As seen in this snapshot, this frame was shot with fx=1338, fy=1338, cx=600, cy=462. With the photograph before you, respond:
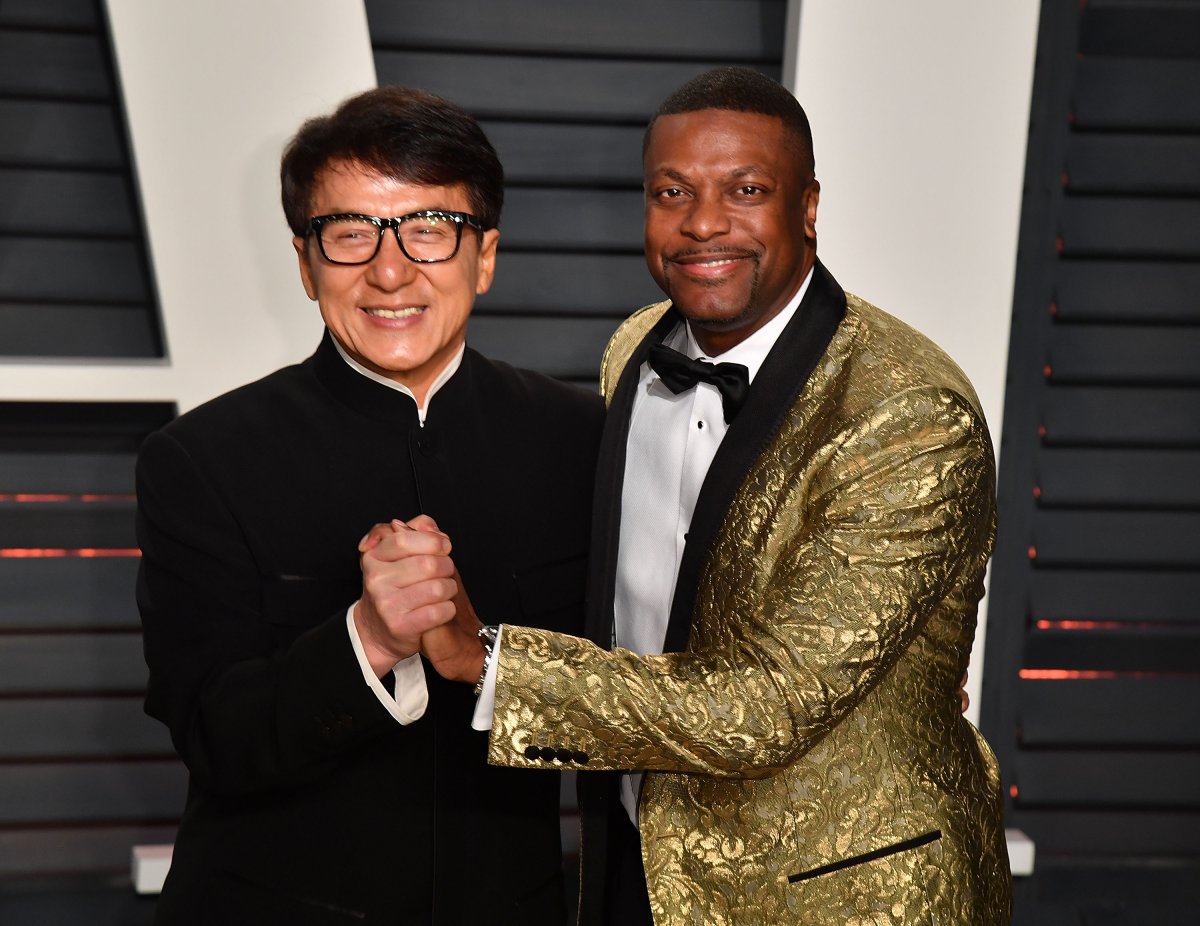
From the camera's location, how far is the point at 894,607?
179cm

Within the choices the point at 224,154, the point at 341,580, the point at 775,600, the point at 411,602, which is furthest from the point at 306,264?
the point at 224,154

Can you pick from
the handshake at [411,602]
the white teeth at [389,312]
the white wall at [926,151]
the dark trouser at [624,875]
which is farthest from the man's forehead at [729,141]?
the white wall at [926,151]

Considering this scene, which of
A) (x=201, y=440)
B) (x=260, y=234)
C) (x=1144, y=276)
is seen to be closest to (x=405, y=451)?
(x=201, y=440)

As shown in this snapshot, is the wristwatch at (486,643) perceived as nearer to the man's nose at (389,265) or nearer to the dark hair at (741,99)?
the man's nose at (389,265)

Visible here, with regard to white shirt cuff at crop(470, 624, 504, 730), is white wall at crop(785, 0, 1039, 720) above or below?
above

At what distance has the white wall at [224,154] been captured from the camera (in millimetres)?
2969

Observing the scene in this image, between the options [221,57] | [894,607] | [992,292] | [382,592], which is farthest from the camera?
[992,292]

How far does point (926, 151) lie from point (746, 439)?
5.04 ft

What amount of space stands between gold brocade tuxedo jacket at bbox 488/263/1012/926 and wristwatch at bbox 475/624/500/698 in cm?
3

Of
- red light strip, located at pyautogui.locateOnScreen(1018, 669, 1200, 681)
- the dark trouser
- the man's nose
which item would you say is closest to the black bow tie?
the man's nose

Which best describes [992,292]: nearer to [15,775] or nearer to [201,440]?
[201,440]

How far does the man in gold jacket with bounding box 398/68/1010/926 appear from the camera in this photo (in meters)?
1.76

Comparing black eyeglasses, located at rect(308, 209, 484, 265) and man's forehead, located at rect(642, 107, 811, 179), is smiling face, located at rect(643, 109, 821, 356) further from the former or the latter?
black eyeglasses, located at rect(308, 209, 484, 265)

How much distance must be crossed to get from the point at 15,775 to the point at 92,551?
0.64 meters
